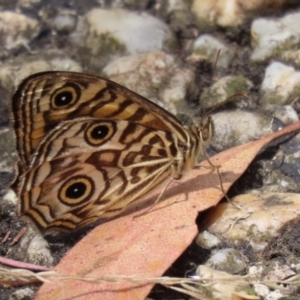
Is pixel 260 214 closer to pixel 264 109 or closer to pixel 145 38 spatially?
pixel 264 109

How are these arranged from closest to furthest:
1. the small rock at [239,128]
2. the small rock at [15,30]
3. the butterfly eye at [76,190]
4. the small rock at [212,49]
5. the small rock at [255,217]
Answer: the small rock at [255,217] < the butterfly eye at [76,190] < the small rock at [239,128] < the small rock at [212,49] < the small rock at [15,30]

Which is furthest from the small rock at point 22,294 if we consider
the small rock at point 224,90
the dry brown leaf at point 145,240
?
the small rock at point 224,90

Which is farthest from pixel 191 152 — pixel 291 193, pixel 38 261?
pixel 38 261

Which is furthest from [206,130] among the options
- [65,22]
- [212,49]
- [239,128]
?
[65,22]

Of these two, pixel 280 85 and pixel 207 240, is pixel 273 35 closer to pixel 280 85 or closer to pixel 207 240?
pixel 280 85

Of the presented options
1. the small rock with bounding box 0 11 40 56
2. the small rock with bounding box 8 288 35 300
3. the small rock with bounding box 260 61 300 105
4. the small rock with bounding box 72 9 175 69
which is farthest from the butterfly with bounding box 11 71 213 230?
the small rock with bounding box 0 11 40 56

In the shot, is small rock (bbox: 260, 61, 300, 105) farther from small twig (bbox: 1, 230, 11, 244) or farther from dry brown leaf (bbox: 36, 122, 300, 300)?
small twig (bbox: 1, 230, 11, 244)

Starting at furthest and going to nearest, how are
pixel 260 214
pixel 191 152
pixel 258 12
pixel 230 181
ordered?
pixel 258 12
pixel 191 152
pixel 230 181
pixel 260 214

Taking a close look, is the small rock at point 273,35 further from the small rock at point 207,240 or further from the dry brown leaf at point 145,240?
the small rock at point 207,240
